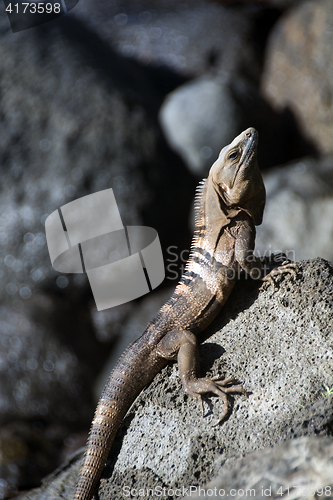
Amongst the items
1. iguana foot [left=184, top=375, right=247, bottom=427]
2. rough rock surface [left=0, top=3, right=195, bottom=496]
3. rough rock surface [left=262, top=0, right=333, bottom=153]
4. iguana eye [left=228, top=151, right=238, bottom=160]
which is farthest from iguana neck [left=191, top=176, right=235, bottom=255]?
rough rock surface [left=262, top=0, right=333, bottom=153]

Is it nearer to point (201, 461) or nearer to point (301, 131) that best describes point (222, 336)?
point (201, 461)

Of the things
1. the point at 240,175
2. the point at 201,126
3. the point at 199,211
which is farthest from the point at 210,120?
the point at 240,175

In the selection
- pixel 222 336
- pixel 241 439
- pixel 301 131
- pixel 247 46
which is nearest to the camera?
pixel 241 439

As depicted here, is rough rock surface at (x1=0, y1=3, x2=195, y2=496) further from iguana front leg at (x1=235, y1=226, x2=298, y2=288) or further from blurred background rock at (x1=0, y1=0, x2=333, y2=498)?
iguana front leg at (x1=235, y1=226, x2=298, y2=288)

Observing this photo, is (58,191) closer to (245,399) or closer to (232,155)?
(232,155)

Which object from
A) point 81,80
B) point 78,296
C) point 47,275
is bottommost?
point 78,296

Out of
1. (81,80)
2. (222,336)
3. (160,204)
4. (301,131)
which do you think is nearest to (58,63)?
(81,80)
